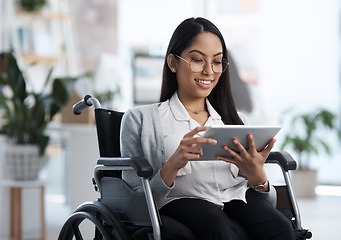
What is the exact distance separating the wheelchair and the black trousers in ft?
0.14

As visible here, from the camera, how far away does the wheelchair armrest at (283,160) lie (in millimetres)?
1810

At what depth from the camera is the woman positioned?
165cm

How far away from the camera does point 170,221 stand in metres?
1.61

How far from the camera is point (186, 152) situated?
1549 millimetres

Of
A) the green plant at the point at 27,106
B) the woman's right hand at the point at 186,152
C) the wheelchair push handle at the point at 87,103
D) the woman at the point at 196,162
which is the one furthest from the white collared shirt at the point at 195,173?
the green plant at the point at 27,106

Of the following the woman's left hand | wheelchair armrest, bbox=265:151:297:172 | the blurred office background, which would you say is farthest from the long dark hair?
the blurred office background

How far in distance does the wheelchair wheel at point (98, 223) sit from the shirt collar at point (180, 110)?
1.13 feet

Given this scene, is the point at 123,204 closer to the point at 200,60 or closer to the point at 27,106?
the point at 200,60

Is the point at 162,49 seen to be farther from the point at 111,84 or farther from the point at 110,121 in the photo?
the point at 110,121

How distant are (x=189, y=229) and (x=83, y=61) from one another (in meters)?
4.78

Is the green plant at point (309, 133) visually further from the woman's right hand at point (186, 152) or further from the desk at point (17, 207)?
the woman's right hand at point (186, 152)

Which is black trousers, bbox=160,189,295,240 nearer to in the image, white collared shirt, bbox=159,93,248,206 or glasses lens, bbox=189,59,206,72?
white collared shirt, bbox=159,93,248,206

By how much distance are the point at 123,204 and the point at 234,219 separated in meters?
0.33

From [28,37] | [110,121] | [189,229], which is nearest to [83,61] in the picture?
[28,37]
